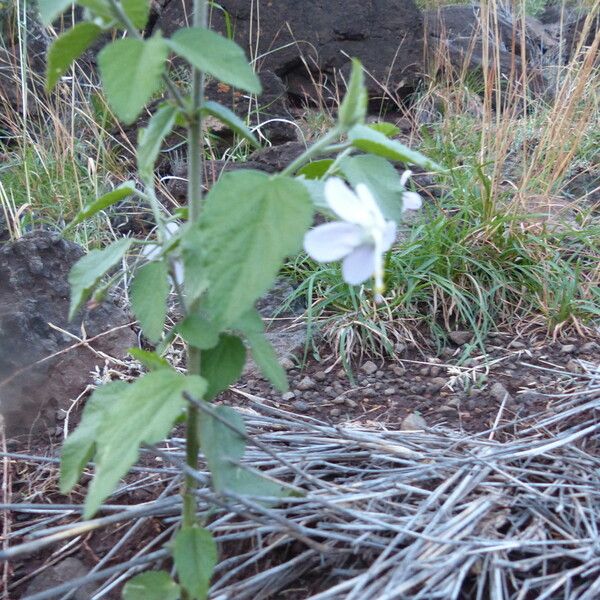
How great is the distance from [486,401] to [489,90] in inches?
51.8

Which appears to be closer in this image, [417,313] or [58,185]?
[417,313]

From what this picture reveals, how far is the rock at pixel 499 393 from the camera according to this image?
160 centimetres

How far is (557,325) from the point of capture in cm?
195

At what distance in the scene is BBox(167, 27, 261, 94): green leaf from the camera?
0.72 metres

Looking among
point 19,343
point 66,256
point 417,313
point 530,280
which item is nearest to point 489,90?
point 530,280

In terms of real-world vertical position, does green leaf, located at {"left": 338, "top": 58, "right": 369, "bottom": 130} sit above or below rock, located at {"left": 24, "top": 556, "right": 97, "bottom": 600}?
above

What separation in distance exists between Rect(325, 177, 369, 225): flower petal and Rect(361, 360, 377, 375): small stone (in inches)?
46.9

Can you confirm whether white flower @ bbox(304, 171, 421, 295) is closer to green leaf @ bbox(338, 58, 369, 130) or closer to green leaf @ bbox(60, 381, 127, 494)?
green leaf @ bbox(338, 58, 369, 130)

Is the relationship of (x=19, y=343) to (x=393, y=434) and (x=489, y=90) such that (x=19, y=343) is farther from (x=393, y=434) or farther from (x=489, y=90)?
(x=489, y=90)

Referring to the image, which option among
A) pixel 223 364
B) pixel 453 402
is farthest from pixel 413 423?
pixel 223 364

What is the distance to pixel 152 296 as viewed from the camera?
0.87 m

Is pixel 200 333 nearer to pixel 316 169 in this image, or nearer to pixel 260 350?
pixel 260 350

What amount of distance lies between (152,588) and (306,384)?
0.96 meters

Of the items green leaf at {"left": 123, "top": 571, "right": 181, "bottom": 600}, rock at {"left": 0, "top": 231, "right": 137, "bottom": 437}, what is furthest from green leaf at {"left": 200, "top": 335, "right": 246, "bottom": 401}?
rock at {"left": 0, "top": 231, "right": 137, "bottom": 437}
